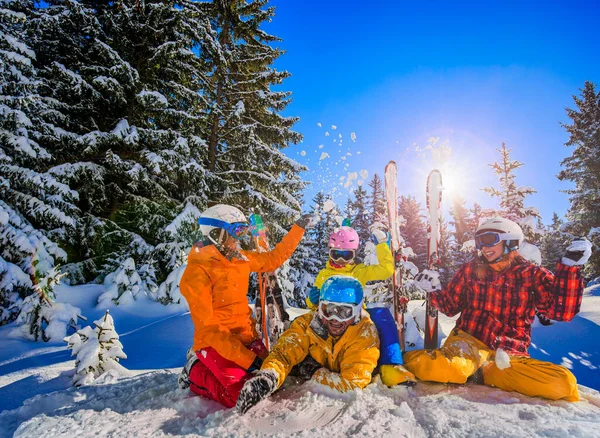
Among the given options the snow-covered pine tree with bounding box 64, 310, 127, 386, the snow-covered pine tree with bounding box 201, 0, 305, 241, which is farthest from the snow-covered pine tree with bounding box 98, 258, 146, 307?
the snow-covered pine tree with bounding box 64, 310, 127, 386

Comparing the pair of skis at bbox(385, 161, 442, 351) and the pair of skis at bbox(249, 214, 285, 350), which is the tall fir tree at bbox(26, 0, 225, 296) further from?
the pair of skis at bbox(385, 161, 442, 351)

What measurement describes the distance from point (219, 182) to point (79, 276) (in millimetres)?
5123

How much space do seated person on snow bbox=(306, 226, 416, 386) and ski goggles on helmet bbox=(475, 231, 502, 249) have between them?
106 cm

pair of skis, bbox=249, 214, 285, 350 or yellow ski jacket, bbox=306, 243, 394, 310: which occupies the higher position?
yellow ski jacket, bbox=306, 243, 394, 310

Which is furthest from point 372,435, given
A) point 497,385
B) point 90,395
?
point 90,395

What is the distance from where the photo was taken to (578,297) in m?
2.85

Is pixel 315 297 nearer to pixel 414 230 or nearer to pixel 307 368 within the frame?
pixel 307 368

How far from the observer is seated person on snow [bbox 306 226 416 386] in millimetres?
3084

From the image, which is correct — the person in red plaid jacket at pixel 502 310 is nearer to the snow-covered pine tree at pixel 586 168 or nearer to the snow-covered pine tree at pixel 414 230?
the snow-covered pine tree at pixel 586 168

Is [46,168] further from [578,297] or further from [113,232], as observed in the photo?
[578,297]

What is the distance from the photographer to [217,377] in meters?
2.65

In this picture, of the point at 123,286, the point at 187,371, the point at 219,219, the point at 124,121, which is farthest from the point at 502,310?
the point at 124,121

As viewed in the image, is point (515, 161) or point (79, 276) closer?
point (79, 276)

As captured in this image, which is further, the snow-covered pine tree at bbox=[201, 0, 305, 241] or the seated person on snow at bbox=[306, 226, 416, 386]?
the snow-covered pine tree at bbox=[201, 0, 305, 241]
